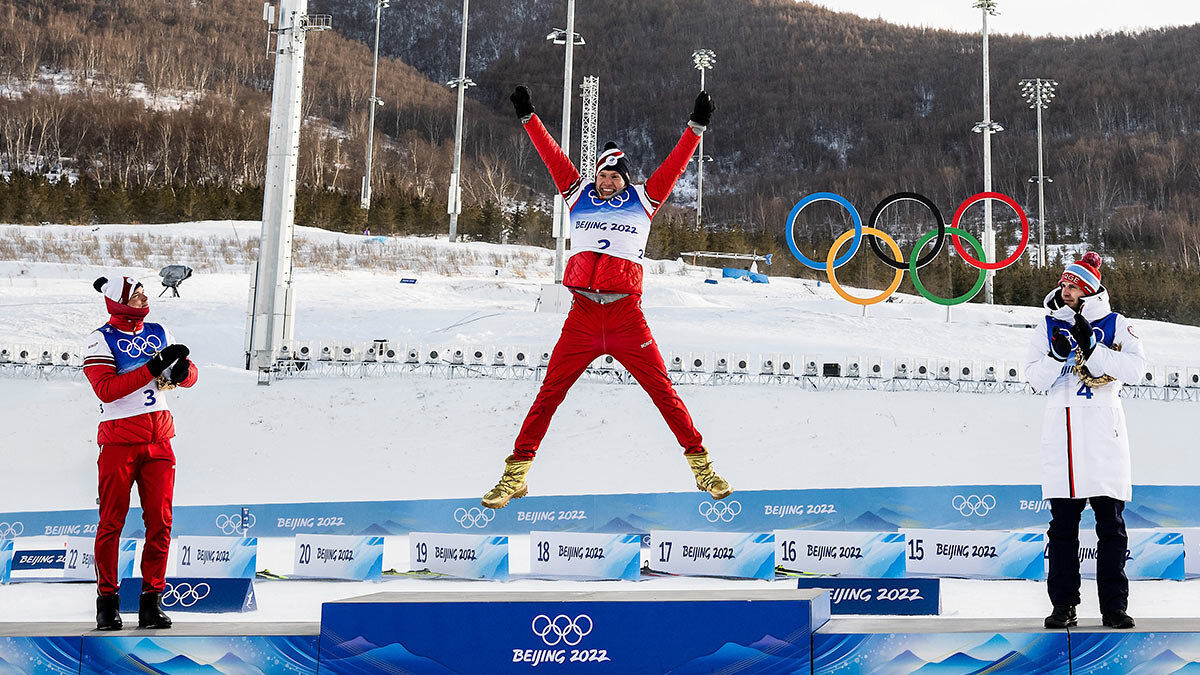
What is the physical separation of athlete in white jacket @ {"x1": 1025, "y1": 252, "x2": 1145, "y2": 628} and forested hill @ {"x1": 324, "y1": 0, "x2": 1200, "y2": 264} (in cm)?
7460

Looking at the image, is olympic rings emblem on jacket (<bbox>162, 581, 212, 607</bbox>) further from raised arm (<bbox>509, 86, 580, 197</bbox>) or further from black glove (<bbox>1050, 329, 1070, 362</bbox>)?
black glove (<bbox>1050, 329, 1070, 362</bbox>)

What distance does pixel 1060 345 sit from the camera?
5.45m

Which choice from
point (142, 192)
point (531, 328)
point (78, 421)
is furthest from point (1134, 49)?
point (78, 421)

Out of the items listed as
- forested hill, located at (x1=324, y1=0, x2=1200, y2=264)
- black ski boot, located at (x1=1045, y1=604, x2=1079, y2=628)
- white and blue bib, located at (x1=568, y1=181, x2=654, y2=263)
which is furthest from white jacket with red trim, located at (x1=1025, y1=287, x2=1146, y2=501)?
forested hill, located at (x1=324, y1=0, x2=1200, y2=264)

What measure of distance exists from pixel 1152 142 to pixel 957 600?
295 ft

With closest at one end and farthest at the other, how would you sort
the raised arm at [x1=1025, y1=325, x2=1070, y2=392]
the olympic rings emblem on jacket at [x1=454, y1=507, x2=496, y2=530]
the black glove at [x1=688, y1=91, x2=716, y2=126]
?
the raised arm at [x1=1025, y1=325, x2=1070, y2=392]
the black glove at [x1=688, y1=91, x2=716, y2=126]
the olympic rings emblem on jacket at [x1=454, y1=507, x2=496, y2=530]

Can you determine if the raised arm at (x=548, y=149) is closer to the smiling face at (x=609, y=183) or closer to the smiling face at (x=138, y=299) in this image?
the smiling face at (x=609, y=183)

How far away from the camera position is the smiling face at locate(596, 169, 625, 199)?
23.0 feet

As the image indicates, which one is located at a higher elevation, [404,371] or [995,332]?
[995,332]

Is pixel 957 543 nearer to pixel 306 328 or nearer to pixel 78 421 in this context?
pixel 78 421

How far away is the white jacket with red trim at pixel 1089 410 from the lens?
532cm

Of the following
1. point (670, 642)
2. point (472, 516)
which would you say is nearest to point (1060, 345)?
point (670, 642)

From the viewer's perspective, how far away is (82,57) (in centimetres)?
8038

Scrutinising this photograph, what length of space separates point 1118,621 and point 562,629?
2.54 meters
